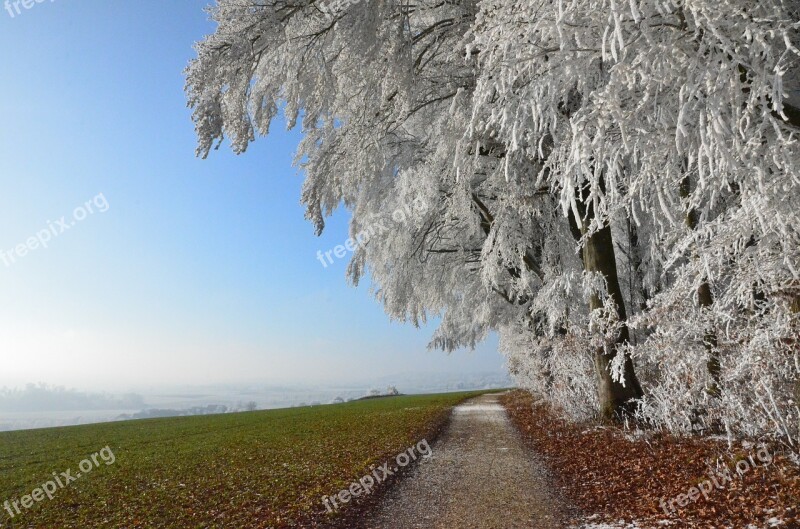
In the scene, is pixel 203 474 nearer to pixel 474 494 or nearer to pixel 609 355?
pixel 474 494

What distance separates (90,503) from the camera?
291 inches

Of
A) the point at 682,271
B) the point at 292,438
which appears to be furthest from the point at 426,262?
the point at 682,271

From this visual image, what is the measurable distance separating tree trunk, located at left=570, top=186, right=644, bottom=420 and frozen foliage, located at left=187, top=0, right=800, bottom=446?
0.04 meters

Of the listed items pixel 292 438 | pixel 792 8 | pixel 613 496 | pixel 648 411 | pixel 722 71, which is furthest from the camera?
pixel 292 438

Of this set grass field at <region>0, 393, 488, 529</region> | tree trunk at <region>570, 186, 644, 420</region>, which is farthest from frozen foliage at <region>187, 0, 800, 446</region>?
grass field at <region>0, 393, 488, 529</region>

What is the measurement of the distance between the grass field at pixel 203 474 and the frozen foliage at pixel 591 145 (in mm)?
4137

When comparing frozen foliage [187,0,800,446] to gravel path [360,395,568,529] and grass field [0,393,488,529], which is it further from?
grass field [0,393,488,529]

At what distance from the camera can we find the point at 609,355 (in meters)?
9.19

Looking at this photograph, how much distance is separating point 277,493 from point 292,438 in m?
6.82

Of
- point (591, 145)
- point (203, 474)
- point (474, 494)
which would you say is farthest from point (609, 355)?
point (203, 474)

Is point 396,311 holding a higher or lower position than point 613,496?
higher

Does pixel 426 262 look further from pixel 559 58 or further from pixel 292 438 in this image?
pixel 559 58

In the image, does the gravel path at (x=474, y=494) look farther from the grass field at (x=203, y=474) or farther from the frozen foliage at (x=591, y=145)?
the frozen foliage at (x=591, y=145)

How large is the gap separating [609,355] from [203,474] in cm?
779
